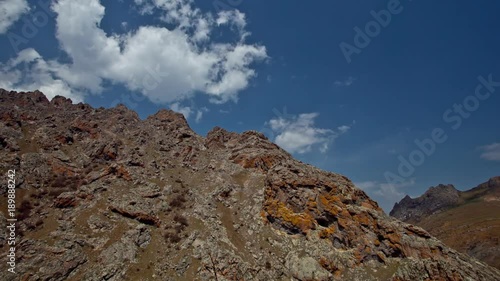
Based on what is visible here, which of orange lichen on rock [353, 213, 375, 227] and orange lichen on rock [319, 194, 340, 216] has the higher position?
orange lichen on rock [319, 194, 340, 216]

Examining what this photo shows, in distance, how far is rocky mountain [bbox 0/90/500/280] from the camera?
45750mm

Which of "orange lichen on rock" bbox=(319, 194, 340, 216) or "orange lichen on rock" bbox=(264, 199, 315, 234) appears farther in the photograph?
"orange lichen on rock" bbox=(319, 194, 340, 216)

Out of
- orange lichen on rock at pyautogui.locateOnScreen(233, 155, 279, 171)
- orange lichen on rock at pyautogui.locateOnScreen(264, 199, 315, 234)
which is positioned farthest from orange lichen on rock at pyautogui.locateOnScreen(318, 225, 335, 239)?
orange lichen on rock at pyautogui.locateOnScreen(233, 155, 279, 171)

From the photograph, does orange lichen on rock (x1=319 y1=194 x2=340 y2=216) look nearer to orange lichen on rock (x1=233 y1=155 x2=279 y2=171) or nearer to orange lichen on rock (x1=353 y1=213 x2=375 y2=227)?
orange lichen on rock (x1=353 y1=213 x2=375 y2=227)

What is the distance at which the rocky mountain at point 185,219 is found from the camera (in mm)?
45750

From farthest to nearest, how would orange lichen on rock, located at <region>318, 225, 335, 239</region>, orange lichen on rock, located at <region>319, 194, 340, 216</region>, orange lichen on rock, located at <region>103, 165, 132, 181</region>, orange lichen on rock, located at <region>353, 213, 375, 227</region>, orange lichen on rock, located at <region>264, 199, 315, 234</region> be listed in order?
orange lichen on rock, located at <region>103, 165, 132, 181</region>, orange lichen on rock, located at <region>319, 194, 340, 216</region>, orange lichen on rock, located at <region>353, 213, 375, 227</region>, orange lichen on rock, located at <region>264, 199, 315, 234</region>, orange lichen on rock, located at <region>318, 225, 335, 239</region>

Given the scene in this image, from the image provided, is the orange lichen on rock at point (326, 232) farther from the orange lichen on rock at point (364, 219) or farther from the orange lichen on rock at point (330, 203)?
the orange lichen on rock at point (364, 219)

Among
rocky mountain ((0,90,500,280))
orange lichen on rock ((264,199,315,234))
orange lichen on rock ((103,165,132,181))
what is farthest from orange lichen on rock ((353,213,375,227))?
orange lichen on rock ((103,165,132,181))

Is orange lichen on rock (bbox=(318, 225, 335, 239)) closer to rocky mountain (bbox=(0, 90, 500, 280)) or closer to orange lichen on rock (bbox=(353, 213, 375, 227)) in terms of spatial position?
rocky mountain (bbox=(0, 90, 500, 280))

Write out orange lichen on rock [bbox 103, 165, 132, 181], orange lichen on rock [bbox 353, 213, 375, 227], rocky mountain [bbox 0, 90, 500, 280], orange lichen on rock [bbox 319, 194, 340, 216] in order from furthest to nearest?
orange lichen on rock [bbox 103, 165, 132, 181] → orange lichen on rock [bbox 319, 194, 340, 216] → orange lichen on rock [bbox 353, 213, 375, 227] → rocky mountain [bbox 0, 90, 500, 280]

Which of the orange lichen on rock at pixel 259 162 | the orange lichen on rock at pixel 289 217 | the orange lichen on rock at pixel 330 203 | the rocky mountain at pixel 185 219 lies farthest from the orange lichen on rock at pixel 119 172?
the orange lichen on rock at pixel 330 203

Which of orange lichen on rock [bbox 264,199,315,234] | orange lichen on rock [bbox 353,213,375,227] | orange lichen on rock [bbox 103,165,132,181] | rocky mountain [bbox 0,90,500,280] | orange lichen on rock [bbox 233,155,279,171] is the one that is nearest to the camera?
rocky mountain [bbox 0,90,500,280]

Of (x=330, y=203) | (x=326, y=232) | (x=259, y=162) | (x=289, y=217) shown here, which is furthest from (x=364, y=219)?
(x=259, y=162)

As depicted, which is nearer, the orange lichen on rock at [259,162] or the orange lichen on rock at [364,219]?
the orange lichen on rock at [364,219]
